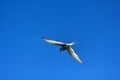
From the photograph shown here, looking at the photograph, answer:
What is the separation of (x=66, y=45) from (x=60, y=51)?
1.51 feet

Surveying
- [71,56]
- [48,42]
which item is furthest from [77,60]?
[48,42]

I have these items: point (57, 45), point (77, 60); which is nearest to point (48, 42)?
point (57, 45)

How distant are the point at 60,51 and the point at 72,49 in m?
0.65

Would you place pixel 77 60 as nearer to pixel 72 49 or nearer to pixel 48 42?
pixel 72 49

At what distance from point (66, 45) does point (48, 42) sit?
3.25 ft

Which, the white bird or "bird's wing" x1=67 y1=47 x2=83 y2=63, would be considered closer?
the white bird

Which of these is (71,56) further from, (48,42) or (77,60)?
(48,42)

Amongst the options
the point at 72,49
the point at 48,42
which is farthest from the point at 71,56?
the point at 48,42

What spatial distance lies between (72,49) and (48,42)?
144 cm

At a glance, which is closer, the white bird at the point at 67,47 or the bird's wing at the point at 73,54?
the white bird at the point at 67,47

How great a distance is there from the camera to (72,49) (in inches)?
715

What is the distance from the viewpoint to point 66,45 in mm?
17875

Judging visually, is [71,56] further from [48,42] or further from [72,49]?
[48,42]

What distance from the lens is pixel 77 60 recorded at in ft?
59.4
